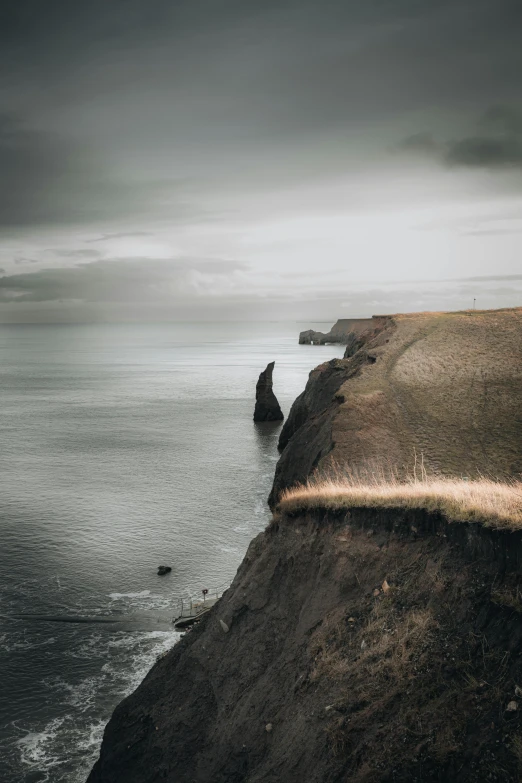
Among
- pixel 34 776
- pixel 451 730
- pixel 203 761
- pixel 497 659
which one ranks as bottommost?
pixel 34 776

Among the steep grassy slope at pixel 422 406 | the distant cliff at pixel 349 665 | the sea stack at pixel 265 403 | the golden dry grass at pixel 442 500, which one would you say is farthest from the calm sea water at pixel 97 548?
the golden dry grass at pixel 442 500

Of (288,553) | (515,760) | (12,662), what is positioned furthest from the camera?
(12,662)

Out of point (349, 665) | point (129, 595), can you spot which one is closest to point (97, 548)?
point (129, 595)

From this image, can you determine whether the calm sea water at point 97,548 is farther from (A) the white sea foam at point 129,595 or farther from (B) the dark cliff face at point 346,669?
(B) the dark cliff face at point 346,669

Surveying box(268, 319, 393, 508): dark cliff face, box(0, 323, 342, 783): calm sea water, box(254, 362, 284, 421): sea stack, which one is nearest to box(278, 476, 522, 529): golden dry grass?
box(0, 323, 342, 783): calm sea water

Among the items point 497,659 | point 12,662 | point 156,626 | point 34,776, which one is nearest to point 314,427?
point 156,626

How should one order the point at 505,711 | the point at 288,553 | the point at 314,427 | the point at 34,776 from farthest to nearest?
the point at 314,427
the point at 34,776
the point at 288,553
the point at 505,711

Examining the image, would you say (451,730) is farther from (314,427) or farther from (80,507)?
(80,507)
